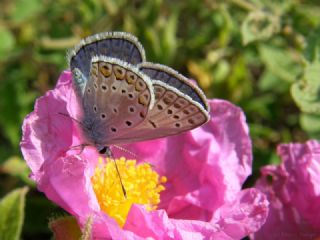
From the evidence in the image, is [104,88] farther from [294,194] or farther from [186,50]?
[186,50]

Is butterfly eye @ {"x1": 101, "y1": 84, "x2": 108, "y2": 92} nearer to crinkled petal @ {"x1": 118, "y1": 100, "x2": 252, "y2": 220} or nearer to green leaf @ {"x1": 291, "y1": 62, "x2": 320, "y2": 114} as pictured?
crinkled petal @ {"x1": 118, "y1": 100, "x2": 252, "y2": 220}

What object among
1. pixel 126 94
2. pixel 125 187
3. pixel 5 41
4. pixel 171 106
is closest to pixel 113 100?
pixel 126 94

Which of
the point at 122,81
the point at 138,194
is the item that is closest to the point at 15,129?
the point at 138,194

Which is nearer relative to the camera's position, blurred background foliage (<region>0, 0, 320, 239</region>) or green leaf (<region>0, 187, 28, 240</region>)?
green leaf (<region>0, 187, 28, 240</region>)

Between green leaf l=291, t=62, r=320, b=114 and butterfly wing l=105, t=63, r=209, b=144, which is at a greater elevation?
butterfly wing l=105, t=63, r=209, b=144

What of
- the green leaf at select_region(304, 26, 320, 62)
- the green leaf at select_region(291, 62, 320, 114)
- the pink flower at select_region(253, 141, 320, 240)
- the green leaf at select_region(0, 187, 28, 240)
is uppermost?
the green leaf at select_region(304, 26, 320, 62)

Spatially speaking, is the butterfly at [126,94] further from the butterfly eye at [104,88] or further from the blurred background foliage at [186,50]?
the blurred background foliage at [186,50]

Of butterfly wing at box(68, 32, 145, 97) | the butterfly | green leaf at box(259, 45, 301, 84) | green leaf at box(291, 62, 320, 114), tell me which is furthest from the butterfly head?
green leaf at box(259, 45, 301, 84)

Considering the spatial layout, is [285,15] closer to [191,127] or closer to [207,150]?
[207,150]
